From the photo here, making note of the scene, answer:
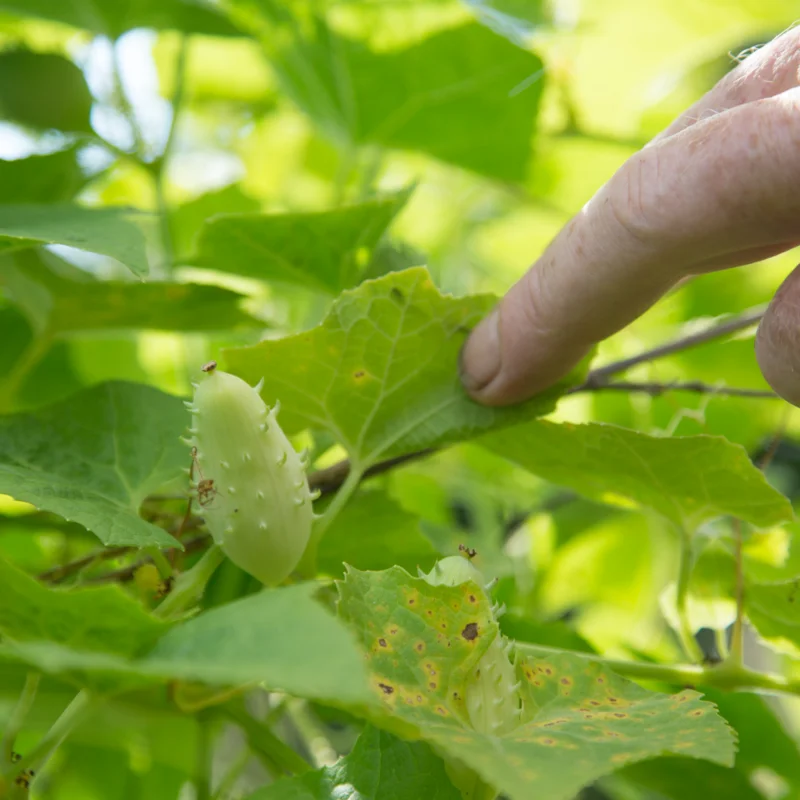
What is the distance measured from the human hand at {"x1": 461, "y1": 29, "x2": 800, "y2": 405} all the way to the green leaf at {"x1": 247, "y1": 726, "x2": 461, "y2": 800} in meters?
0.18

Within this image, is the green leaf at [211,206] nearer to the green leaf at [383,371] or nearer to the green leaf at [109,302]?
the green leaf at [109,302]

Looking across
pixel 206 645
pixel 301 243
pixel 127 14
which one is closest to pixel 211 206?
pixel 127 14

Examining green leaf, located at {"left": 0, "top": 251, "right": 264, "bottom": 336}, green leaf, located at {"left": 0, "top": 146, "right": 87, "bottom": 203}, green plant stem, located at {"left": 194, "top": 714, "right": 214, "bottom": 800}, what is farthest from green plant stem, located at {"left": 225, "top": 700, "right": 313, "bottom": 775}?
green leaf, located at {"left": 0, "top": 146, "right": 87, "bottom": 203}

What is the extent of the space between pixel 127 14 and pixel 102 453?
417mm

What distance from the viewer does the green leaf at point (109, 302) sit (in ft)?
1.73

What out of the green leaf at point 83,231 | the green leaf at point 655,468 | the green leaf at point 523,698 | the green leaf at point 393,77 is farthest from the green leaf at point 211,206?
the green leaf at point 523,698

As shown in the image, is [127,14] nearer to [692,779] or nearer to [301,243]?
[301,243]

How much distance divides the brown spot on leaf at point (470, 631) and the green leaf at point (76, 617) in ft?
0.40

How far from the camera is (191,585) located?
37 cm

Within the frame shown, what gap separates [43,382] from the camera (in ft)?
2.51

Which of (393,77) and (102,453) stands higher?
(393,77)

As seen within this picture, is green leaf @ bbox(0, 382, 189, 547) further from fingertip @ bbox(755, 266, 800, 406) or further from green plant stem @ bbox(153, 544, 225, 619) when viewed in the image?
fingertip @ bbox(755, 266, 800, 406)

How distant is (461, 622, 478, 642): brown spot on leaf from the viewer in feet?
1.12

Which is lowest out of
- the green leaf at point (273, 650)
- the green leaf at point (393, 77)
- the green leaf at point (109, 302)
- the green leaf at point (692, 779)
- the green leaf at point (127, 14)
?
the green leaf at point (692, 779)
